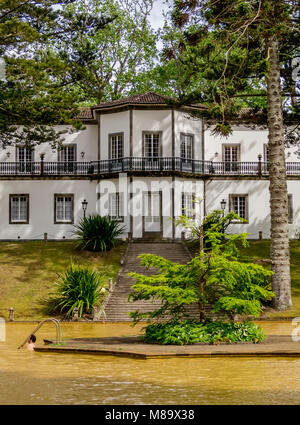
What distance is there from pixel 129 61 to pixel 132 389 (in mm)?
42282

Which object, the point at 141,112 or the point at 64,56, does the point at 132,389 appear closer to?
the point at 64,56

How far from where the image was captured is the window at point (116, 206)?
120ft

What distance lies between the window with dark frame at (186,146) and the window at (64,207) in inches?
286

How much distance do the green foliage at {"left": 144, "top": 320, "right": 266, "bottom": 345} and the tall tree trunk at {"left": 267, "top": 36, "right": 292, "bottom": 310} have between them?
8192mm

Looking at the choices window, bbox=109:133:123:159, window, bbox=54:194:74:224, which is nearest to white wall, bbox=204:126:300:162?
window, bbox=109:133:123:159

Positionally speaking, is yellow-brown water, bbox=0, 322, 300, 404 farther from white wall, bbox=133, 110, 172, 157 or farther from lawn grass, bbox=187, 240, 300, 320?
white wall, bbox=133, 110, 172, 157

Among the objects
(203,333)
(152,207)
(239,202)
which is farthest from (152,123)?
(203,333)

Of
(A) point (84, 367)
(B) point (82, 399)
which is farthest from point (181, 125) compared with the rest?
(B) point (82, 399)

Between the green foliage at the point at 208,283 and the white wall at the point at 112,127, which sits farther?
the white wall at the point at 112,127

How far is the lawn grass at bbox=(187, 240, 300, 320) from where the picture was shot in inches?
915

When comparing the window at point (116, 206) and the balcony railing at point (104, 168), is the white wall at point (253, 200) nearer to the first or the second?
the balcony railing at point (104, 168)

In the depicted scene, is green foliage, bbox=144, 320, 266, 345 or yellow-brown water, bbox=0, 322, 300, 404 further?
green foliage, bbox=144, 320, 266, 345

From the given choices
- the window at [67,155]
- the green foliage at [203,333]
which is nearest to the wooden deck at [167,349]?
the green foliage at [203,333]

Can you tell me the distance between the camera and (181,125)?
37250mm
